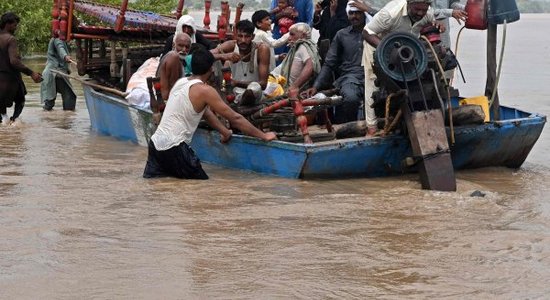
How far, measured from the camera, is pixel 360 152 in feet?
28.4

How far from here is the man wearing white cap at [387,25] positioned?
8750mm

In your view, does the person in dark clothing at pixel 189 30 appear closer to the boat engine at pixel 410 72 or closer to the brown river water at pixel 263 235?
the brown river water at pixel 263 235

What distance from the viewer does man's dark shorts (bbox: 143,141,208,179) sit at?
862 cm

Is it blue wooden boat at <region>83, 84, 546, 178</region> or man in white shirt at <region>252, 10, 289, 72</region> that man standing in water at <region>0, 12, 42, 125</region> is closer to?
man in white shirt at <region>252, 10, 289, 72</region>

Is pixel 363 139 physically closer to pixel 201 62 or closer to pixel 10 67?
pixel 201 62

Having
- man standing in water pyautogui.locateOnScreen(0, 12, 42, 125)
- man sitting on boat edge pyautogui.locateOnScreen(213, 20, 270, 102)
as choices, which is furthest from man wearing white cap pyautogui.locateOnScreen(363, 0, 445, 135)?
man standing in water pyautogui.locateOnScreen(0, 12, 42, 125)

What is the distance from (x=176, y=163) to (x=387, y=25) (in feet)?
6.52

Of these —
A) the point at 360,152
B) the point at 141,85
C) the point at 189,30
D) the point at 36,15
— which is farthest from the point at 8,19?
the point at 36,15

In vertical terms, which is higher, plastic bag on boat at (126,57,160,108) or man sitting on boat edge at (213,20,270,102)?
man sitting on boat edge at (213,20,270,102)

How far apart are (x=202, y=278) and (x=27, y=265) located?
1046mm

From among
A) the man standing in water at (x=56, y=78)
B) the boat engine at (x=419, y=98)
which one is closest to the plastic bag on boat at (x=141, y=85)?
the man standing in water at (x=56, y=78)

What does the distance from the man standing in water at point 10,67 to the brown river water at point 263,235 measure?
2.05 metres

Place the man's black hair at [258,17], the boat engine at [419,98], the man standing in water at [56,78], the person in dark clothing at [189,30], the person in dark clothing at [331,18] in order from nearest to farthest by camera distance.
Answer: the boat engine at [419,98]
the person in dark clothing at [189,30]
the man's black hair at [258,17]
the person in dark clothing at [331,18]
the man standing in water at [56,78]

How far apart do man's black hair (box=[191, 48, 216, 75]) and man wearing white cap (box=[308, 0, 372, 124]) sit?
4.77 feet
